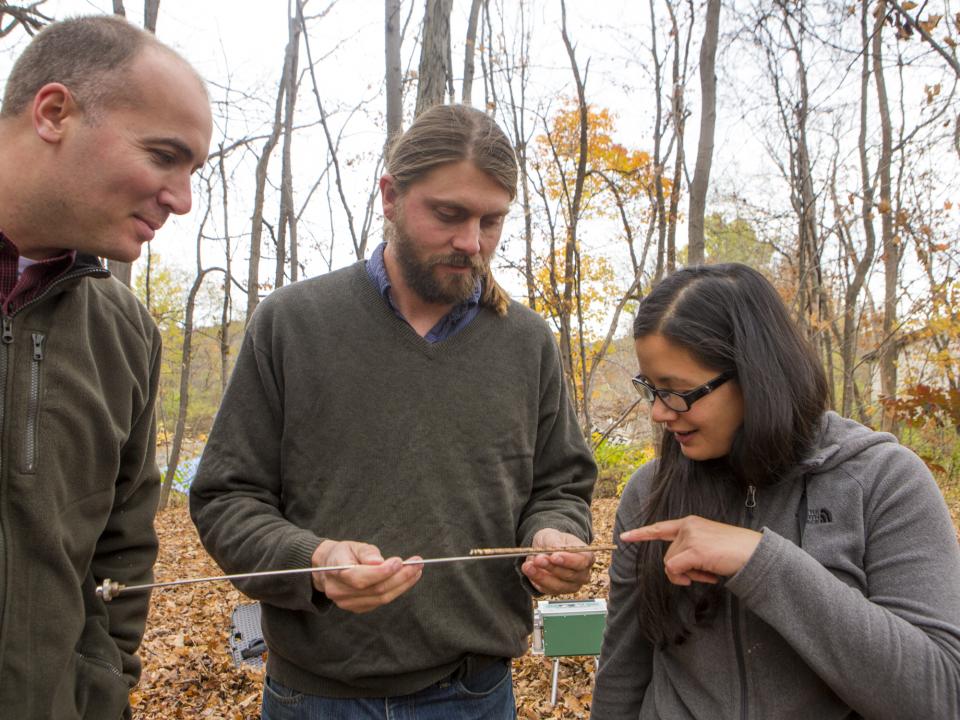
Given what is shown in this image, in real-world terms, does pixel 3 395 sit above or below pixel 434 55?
below

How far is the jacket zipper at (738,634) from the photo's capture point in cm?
179

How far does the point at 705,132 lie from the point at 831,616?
20.8 ft

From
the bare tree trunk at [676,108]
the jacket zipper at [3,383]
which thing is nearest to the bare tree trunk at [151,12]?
the bare tree trunk at [676,108]

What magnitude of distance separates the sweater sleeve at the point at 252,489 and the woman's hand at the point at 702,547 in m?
0.86

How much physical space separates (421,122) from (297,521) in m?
1.26

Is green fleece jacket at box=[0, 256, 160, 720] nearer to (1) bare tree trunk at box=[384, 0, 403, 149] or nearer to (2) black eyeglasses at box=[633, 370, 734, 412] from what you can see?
(2) black eyeglasses at box=[633, 370, 734, 412]

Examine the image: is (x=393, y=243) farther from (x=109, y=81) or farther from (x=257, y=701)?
(x=257, y=701)

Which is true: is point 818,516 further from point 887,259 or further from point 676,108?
point 887,259

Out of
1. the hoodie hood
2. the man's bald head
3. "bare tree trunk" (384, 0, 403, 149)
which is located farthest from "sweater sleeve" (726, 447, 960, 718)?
"bare tree trunk" (384, 0, 403, 149)

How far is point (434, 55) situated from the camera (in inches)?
226

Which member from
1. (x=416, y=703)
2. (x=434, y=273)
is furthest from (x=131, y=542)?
(x=434, y=273)

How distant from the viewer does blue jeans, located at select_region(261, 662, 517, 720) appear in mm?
2045

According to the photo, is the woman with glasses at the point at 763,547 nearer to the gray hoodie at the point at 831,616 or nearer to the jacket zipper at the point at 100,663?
the gray hoodie at the point at 831,616

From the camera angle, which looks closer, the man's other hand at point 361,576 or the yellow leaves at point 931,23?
the man's other hand at point 361,576
